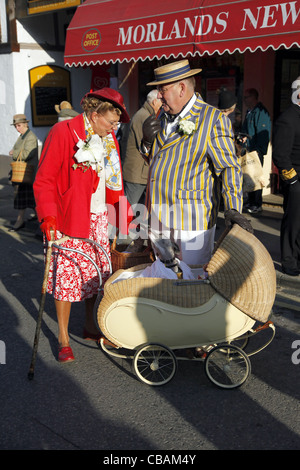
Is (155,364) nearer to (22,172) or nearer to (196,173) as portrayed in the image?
(196,173)

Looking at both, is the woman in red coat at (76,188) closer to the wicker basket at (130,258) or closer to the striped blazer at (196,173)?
the wicker basket at (130,258)

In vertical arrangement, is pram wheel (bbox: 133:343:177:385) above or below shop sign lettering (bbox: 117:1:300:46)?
below

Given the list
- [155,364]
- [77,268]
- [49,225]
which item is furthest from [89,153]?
[155,364]

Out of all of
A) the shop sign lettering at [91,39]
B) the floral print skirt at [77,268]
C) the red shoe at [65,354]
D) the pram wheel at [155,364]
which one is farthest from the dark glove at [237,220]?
the shop sign lettering at [91,39]

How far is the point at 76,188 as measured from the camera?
13.1 feet

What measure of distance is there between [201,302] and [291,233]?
2.92 m

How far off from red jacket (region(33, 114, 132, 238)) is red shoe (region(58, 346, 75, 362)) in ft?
3.09

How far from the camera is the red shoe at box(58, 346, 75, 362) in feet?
13.9

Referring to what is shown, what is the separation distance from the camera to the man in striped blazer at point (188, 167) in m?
3.75

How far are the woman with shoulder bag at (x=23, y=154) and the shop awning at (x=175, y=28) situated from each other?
2344 millimetres

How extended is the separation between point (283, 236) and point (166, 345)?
2.91m

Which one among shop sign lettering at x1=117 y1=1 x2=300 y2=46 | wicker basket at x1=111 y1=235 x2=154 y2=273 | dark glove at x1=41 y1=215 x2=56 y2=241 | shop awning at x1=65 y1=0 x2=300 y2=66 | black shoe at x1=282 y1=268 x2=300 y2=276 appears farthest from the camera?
shop awning at x1=65 y1=0 x2=300 y2=66

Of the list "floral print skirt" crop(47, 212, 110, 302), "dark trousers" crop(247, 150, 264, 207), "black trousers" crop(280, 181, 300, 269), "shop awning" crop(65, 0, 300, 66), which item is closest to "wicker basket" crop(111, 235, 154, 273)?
"floral print skirt" crop(47, 212, 110, 302)

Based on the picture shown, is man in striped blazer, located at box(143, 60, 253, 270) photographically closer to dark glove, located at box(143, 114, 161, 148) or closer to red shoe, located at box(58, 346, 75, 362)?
dark glove, located at box(143, 114, 161, 148)
